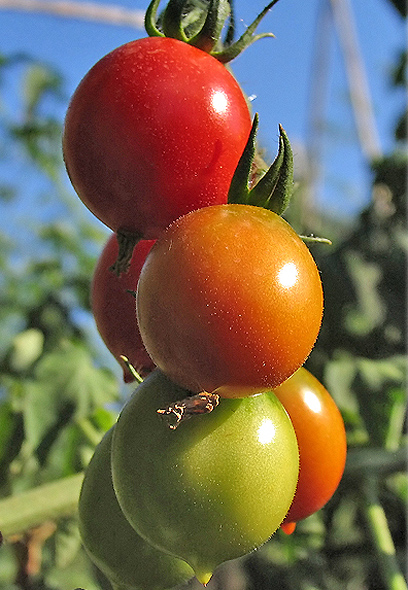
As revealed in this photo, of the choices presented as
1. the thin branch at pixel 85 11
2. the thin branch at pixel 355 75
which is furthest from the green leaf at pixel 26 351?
the thin branch at pixel 355 75

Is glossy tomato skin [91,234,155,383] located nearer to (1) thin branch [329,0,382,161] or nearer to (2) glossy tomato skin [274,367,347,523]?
(2) glossy tomato skin [274,367,347,523]

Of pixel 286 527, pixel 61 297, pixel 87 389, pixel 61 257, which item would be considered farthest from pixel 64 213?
pixel 286 527

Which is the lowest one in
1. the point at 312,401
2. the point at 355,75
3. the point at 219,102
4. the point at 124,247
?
the point at 355,75

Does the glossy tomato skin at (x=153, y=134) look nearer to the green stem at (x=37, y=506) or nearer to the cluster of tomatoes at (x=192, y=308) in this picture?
the cluster of tomatoes at (x=192, y=308)

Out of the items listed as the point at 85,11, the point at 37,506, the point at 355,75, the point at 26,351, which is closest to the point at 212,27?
the point at 37,506

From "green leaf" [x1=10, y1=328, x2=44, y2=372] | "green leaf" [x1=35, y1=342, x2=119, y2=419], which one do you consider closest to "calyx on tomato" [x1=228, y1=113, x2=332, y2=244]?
"green leaf" [x1=35, y1=342, x2=119, y2=419]

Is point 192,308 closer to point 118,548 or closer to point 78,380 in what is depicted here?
point 118,548

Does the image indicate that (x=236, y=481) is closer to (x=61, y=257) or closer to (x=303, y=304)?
(x=303, y=304)
